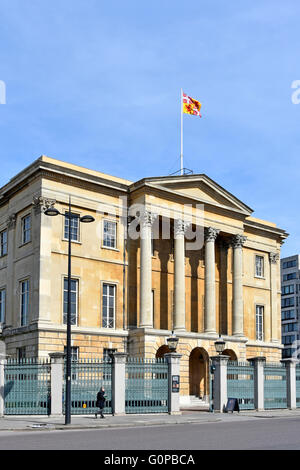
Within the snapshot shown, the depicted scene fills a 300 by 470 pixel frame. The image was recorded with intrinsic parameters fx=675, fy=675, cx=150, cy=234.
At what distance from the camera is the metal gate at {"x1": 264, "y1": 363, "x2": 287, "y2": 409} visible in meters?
39.8

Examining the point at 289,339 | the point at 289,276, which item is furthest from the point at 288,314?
the point at 289,276

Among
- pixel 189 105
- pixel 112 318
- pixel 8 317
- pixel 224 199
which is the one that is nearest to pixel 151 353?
pixel 112 318

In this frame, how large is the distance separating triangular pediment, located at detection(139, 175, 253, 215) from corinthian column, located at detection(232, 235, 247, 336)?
8.46 feet

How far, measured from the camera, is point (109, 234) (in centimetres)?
4541

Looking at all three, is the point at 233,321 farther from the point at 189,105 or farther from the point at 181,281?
the point at 189,105

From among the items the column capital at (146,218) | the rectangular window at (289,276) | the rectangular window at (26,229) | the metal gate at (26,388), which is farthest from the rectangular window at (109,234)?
the rectangular window at (289,276)

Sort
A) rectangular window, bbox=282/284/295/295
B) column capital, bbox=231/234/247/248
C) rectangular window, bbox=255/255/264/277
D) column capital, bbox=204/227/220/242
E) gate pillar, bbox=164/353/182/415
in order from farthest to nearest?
rectangular window, bbox=282/284/295/295 → rectangular window, bbox=255/255/264/277 → column capital, bbox=231/234/247/248 → column capital, bbox=204/227/220/242 → gate pillar, bbox=164/353/182/415

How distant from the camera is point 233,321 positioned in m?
49.4

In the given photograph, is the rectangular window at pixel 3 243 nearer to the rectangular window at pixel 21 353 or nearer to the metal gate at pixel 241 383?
the rectangular window at pixel 21 353

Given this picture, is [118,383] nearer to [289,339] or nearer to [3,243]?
[3,243]

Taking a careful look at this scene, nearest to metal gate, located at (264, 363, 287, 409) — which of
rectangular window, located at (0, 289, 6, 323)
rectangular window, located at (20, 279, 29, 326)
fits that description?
rectangular window, located at (20, 279, 29, 326)

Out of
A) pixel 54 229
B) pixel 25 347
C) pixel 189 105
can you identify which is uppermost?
pixel 189 105

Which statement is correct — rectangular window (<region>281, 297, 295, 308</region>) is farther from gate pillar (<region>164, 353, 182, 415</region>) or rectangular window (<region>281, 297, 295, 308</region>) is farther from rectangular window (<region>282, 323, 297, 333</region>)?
gate pillar (<region>164, 353, 182, 415</region>)

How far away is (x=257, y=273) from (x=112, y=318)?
52.2ft
